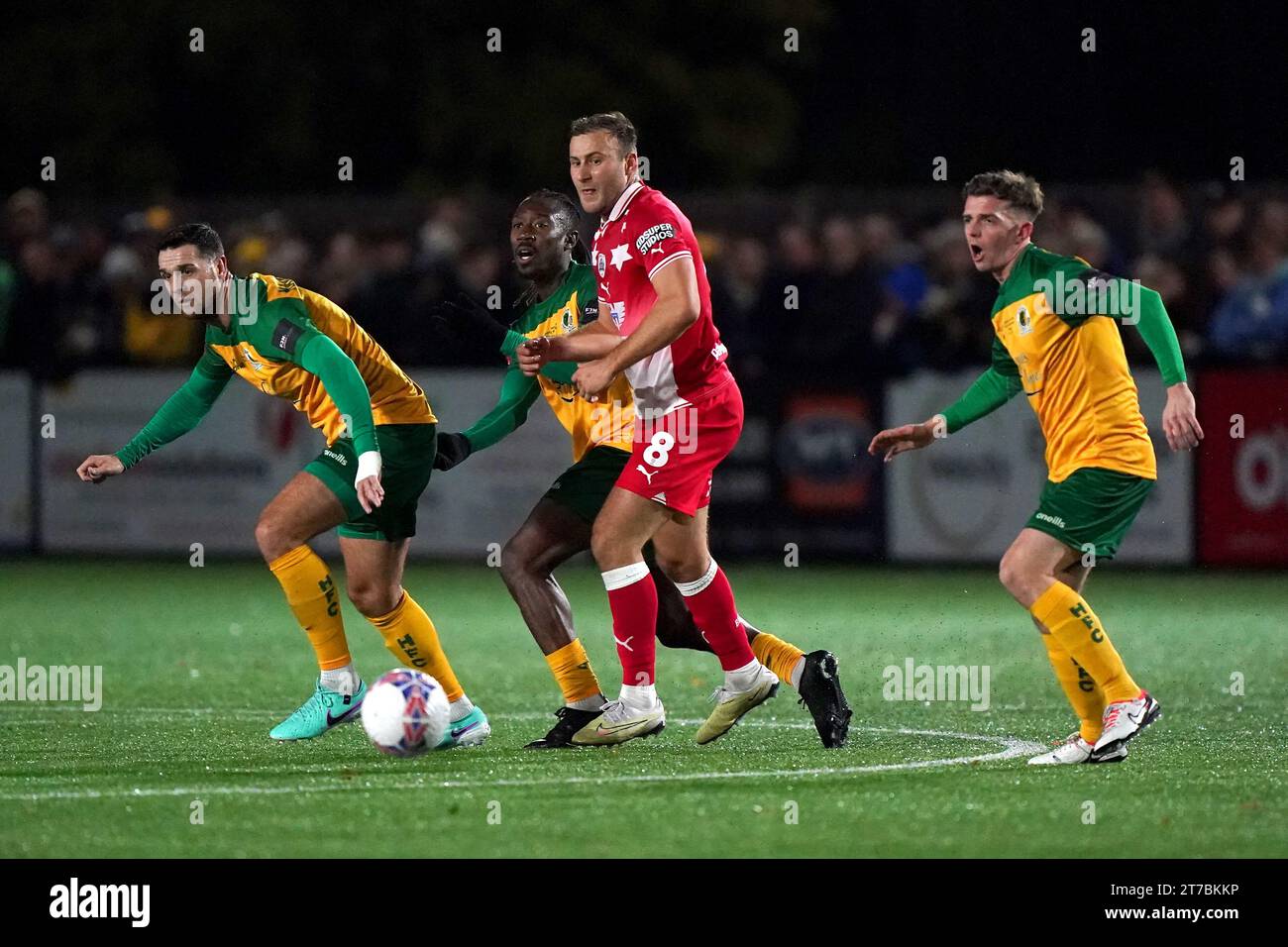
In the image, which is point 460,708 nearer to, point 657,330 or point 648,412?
point 648,412

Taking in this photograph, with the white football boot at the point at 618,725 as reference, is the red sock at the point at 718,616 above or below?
above

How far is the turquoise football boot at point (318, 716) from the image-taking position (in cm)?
862

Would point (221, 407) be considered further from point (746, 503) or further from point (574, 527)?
point (574, 527)

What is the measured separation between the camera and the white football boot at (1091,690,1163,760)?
7762 mm

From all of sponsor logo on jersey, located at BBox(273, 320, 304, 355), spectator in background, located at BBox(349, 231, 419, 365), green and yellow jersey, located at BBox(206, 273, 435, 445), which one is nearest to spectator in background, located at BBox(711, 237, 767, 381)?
spectator in background, located at BBox(349, 231, 419, 365)

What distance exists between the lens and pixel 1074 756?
7805 mm

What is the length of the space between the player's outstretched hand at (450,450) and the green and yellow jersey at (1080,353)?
215cm

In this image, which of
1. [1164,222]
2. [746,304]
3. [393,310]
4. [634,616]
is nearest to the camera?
[634,616]

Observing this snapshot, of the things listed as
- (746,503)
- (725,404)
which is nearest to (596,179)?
(725,404)

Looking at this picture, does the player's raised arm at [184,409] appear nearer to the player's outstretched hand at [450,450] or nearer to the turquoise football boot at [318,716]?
the player's outstretched hand at [450,450]

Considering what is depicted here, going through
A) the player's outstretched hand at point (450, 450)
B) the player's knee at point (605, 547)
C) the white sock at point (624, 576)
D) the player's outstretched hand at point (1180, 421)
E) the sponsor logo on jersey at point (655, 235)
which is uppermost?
the sponsor logo on jersey at point (655, 235)

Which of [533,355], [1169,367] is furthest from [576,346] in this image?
[1169,367]

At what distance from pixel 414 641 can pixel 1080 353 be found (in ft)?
9.23

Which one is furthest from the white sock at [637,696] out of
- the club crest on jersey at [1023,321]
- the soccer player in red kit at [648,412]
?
the club crest on jersey at [1023,321]
